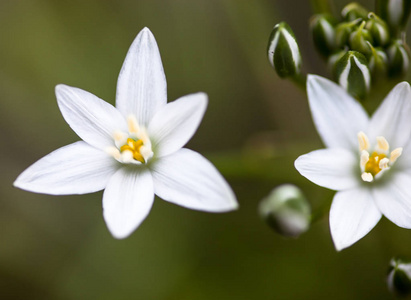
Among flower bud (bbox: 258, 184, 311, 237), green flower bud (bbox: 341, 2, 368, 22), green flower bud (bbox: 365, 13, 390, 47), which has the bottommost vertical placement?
flower bud (bbox: 258, 184, 311, 237)

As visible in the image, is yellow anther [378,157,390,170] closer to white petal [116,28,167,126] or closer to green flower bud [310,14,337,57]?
green flower bud [310,14,337,57]

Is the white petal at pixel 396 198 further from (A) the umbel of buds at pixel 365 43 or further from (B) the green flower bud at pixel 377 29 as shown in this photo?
(B) the green flower bud at pixel 377 29

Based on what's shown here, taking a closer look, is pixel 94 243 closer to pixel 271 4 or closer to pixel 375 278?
pixel 375 278

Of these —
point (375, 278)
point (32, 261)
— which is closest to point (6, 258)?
point (32, 261)

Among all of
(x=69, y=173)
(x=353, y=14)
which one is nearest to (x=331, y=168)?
(x=353, y=14)

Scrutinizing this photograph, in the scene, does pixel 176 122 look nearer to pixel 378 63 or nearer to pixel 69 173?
pixel 69 173

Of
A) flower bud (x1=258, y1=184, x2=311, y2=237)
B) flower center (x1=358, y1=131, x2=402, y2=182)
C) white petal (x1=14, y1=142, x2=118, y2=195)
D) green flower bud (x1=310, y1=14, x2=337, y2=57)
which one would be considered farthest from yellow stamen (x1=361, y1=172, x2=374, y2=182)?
white petal (x1=14, y1=142, x2=118, y2=195)

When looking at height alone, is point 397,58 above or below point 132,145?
below
